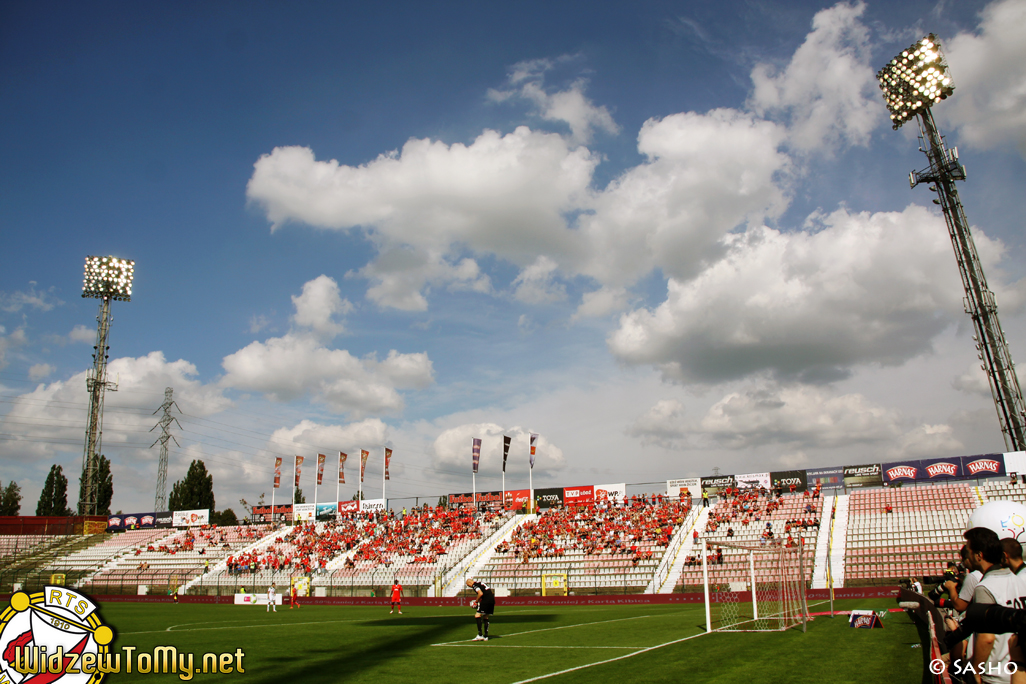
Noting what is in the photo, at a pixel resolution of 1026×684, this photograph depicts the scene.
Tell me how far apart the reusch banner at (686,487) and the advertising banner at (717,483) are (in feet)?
1.10

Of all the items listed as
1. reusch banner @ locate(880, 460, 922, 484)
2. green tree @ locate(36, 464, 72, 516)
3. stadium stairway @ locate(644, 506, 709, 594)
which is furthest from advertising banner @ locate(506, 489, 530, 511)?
green tree @ locate(36, 464, 72, 516)

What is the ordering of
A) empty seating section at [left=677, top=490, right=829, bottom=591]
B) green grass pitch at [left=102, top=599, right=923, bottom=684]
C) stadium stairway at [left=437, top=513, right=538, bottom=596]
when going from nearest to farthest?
green grass pitch at [left=102, top=599, right=923, bottom=684], empty seating section at [left=677, top=490, right=829, bottom=591], stadium stairway at [left=437, top=513, right=538, bottom=596]

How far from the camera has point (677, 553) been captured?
4488 cm

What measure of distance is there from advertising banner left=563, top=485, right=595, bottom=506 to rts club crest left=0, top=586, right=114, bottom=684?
54345mm

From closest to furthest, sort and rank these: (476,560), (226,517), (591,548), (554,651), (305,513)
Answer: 1. (554,651)
2. (591,548)
3. (476,560)
4. (305,513)
5. (226,517)

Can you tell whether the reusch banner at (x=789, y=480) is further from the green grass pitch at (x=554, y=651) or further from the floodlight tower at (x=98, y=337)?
the floodlight tower at (x=98, y=337)

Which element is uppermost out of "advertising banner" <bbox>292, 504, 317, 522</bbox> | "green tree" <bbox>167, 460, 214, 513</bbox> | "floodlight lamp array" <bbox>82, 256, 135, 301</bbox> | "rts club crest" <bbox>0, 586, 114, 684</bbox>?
"floodlight lamp array" <bbox>82, 256, 135, 301</bbox>

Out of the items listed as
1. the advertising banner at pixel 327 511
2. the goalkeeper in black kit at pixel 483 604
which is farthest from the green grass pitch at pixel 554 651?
the advertising banner at pixel 327 511

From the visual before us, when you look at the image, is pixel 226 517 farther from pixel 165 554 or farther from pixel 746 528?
pixel 746 528

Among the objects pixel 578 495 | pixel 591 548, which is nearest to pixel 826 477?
pixel 591 548

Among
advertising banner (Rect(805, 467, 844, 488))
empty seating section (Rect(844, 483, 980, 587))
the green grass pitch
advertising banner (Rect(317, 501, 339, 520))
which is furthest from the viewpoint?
advertising banner (Rect(317, 501, 339, 520))

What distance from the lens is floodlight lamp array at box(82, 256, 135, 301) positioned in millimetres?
73688

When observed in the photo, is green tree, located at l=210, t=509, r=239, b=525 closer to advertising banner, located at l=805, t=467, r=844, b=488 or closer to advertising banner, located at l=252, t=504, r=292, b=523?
advertising banner, located at l=252, t=504, r=292, b=523

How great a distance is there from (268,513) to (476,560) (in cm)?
3351
